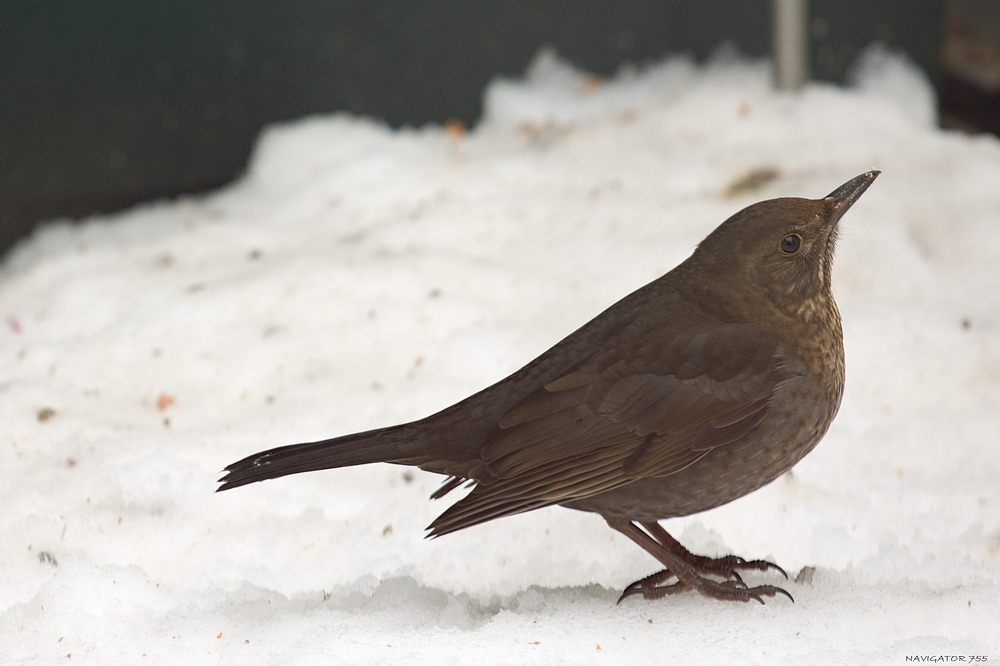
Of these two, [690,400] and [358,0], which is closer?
[690,400]

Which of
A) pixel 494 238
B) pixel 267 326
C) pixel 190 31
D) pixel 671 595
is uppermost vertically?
pixel 190 31

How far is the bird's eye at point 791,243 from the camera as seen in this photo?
1923 millimetres

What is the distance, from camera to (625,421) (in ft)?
6.16

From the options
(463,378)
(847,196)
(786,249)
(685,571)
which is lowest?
(685,571)

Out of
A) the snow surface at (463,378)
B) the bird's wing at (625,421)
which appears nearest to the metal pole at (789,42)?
the snow surface at (463,378)

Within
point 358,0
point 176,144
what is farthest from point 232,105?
point 358,0

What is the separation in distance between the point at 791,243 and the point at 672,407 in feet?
1.38

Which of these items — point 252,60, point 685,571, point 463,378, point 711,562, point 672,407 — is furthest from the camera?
point 252,60

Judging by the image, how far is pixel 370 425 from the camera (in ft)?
8.96

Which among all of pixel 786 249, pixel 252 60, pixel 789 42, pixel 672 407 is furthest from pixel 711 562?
pixel 252 60

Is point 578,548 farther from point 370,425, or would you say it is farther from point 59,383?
point 59,383

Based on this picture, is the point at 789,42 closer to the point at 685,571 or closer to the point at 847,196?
the point at 847,196

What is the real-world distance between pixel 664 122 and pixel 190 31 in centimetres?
214

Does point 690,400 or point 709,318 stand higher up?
point 709,318
